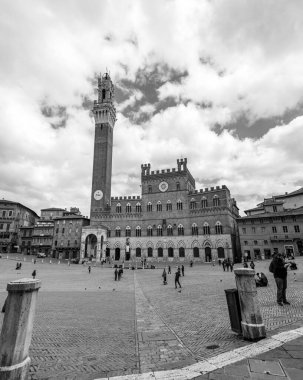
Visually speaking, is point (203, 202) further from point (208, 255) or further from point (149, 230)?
point (149, 230)

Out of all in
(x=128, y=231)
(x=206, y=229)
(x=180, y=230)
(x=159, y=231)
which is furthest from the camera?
(x=128, y=231)

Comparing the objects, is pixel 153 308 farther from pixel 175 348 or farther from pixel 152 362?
pixel 152 362

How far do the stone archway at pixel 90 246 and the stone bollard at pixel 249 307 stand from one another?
4682 centimetres

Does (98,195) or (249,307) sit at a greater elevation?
(98,195)

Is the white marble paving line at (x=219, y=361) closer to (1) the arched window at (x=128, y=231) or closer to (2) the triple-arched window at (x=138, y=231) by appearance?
(2) the triple-arched window at (x=138, y=231)

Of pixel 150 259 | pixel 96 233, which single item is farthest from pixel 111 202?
pixel 150 259

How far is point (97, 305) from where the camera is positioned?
9.80m

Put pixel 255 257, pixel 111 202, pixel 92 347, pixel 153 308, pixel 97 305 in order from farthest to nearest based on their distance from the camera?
pixel 111 202, pixel 255 257, pixel 97 305, pixel 153 308, pixel 92 347

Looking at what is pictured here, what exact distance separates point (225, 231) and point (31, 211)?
59.0 m

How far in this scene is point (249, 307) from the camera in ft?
15.5

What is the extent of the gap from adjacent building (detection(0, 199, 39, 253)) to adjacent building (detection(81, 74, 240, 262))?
79.3 ft

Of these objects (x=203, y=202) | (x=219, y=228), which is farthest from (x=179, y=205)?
(x=219, y=228)

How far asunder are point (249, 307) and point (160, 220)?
147 feet

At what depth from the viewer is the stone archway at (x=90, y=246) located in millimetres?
48469
